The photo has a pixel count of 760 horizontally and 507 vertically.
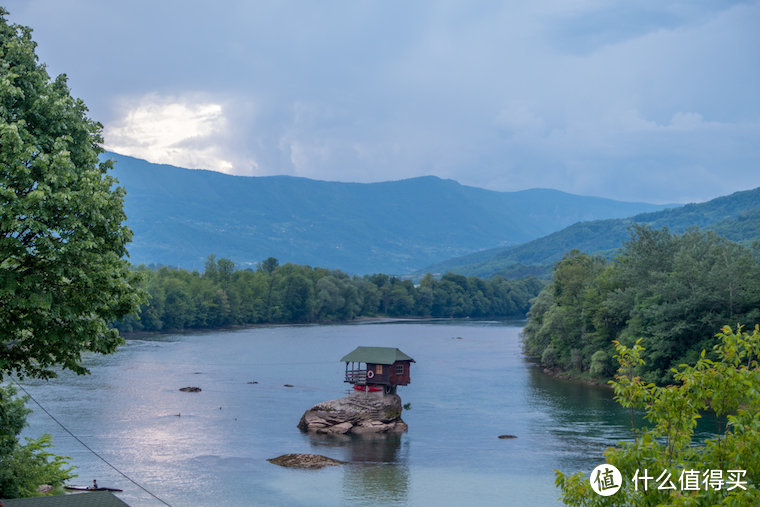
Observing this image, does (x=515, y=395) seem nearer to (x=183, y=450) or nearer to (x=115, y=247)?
(x=183, y=450)

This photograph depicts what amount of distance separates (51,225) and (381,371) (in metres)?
45.9

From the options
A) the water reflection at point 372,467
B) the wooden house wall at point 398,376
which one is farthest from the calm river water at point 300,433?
the wooden house wall at point 398,376

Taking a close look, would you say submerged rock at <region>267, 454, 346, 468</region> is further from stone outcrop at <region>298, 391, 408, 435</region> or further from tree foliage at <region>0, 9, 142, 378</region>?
tree foliage at <region>0, 9, 142, 378</region>

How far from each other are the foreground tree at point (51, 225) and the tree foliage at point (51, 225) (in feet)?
0.09

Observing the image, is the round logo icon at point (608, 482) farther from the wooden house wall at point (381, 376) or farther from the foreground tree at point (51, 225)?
the wooden house wall at point (381, 376)

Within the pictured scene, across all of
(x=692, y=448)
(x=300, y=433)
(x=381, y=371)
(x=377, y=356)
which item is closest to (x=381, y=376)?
(x=381, y=371)

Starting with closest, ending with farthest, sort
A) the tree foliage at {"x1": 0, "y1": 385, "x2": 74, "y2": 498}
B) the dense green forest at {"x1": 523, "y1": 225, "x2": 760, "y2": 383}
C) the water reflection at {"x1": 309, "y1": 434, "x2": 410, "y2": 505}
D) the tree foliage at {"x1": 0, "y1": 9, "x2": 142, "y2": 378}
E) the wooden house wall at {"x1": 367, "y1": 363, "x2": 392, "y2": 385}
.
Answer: the tree foliage at {"x1": 0, "y1": 9, "x2": 142, "y2": 378}, the tree foliage at {"x1": 0, "y1": 385, "x2": 74, "y2": 498}, the water reflection at {"x1": 309, "y1": 434, "x2": 410, "y2": 505}, the wooden house wall at {"x1": 367, "y1": 363, "x2": 392, "y2": 385}, the dense green forest at {"x1": 523, "y1": 225, "x2": 760, "y2": 383}

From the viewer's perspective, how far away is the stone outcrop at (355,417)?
57.2m

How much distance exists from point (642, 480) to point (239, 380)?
72.1 meters

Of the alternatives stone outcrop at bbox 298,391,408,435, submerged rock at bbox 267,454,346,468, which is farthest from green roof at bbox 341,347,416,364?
submerged rock at bbox 267,454,346,468

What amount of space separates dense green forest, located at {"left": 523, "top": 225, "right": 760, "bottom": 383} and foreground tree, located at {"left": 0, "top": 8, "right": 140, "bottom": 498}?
2217 inches

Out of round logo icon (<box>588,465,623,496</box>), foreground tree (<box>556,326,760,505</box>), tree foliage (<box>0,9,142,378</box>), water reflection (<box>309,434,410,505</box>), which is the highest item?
tree foliage (<box>0,9,142,378</box>)

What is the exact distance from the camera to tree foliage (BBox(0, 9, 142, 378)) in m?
18.5

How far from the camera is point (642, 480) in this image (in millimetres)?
13344
